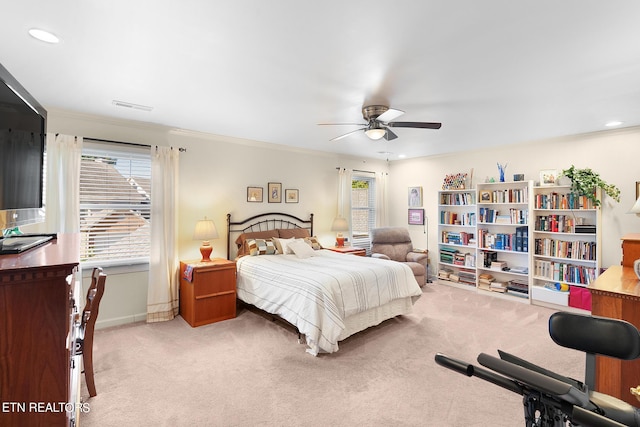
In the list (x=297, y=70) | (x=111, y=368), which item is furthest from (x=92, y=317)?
(x=297, y=70)

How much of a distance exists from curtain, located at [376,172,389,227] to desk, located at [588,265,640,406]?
473cm

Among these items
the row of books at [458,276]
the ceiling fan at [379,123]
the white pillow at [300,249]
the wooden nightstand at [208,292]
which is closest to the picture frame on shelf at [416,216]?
the row of books at [458,276]

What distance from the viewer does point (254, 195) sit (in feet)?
16.5

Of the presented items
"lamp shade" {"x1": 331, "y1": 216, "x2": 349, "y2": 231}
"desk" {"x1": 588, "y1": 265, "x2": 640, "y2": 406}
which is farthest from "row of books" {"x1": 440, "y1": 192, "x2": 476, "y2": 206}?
"desk" {"x1": 588, "y1": 265, "x2": 640, "y2": 406}

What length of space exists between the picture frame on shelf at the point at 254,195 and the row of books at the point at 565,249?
14.6 feet

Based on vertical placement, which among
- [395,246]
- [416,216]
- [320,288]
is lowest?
[320,288]

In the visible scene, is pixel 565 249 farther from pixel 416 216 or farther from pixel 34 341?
pixel 34 341

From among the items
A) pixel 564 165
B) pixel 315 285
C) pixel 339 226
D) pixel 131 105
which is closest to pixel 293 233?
pixel 339 226

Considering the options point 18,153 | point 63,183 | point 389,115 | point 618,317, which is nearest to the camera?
point 18,153

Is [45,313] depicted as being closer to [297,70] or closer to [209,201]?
[297,70]

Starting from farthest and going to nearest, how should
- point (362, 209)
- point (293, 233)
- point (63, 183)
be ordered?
1. point (362, 209)
2. point (293, 233)
3. point (63, 183)

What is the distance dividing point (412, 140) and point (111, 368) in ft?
15.5

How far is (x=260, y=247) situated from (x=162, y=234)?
1311 mm

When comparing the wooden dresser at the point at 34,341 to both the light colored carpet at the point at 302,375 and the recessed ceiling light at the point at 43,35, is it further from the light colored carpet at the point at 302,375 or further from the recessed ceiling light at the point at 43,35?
the recessed ceiling light at the point at 43,35
